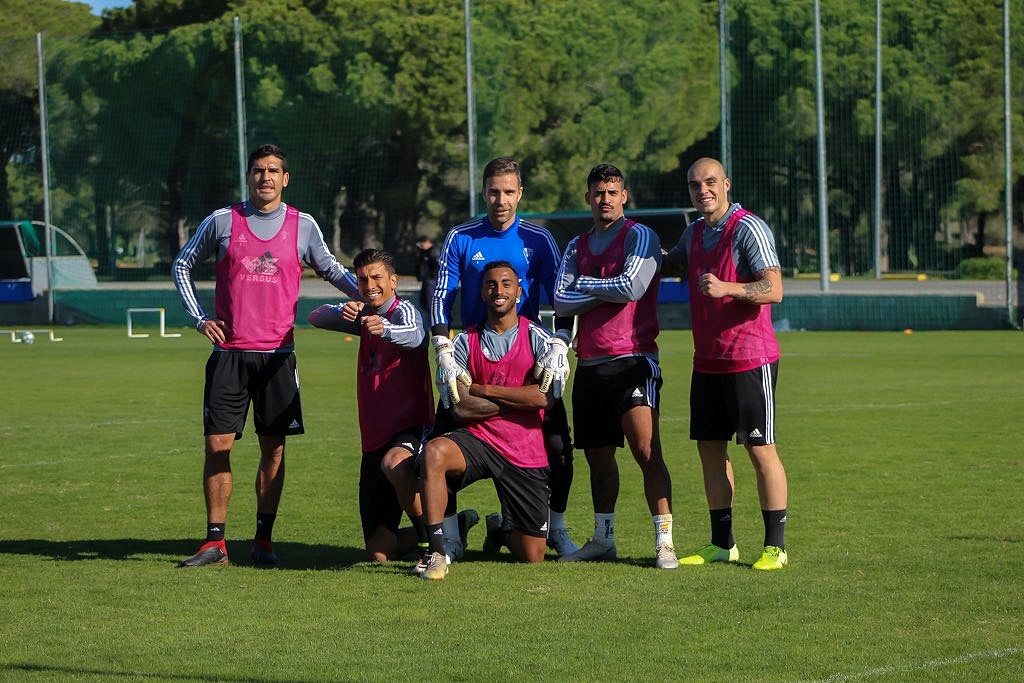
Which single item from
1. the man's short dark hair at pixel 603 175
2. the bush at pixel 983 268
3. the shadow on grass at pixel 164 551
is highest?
the man's short dark hair at pixel 603 175

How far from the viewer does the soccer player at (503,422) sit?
735cm

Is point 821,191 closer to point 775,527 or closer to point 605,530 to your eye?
point 605,530

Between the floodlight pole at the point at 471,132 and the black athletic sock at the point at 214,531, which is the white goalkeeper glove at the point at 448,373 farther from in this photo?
the floodlight pole at the point at 471,132

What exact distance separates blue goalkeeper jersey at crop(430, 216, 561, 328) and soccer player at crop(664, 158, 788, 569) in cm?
78

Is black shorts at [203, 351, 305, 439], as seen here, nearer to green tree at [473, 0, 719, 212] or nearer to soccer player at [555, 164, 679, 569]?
soccer player at [555, 164, 679, 569]

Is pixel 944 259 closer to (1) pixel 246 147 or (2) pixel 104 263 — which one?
(1) pixel 246 147

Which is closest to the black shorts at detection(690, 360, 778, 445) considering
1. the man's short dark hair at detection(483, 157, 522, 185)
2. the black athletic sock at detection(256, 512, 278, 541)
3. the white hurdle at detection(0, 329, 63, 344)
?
the man's short dark hair at detection(483, 157, 522, 185)

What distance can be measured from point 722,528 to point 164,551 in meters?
2.96

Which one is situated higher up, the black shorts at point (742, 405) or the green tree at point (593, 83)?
the green tree at point (593, 83)

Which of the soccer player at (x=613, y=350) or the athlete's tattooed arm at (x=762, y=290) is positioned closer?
the athlete's tattooed arm at (x=762, y=290)

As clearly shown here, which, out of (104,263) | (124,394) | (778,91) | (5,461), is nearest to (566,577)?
(5,461)

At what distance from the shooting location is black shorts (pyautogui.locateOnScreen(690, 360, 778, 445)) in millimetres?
7273

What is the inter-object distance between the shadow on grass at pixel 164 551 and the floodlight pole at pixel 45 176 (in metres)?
27.0

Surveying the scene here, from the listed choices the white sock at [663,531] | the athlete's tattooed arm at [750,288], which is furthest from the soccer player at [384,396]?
the athlete's tattooed arm at [750,288]
